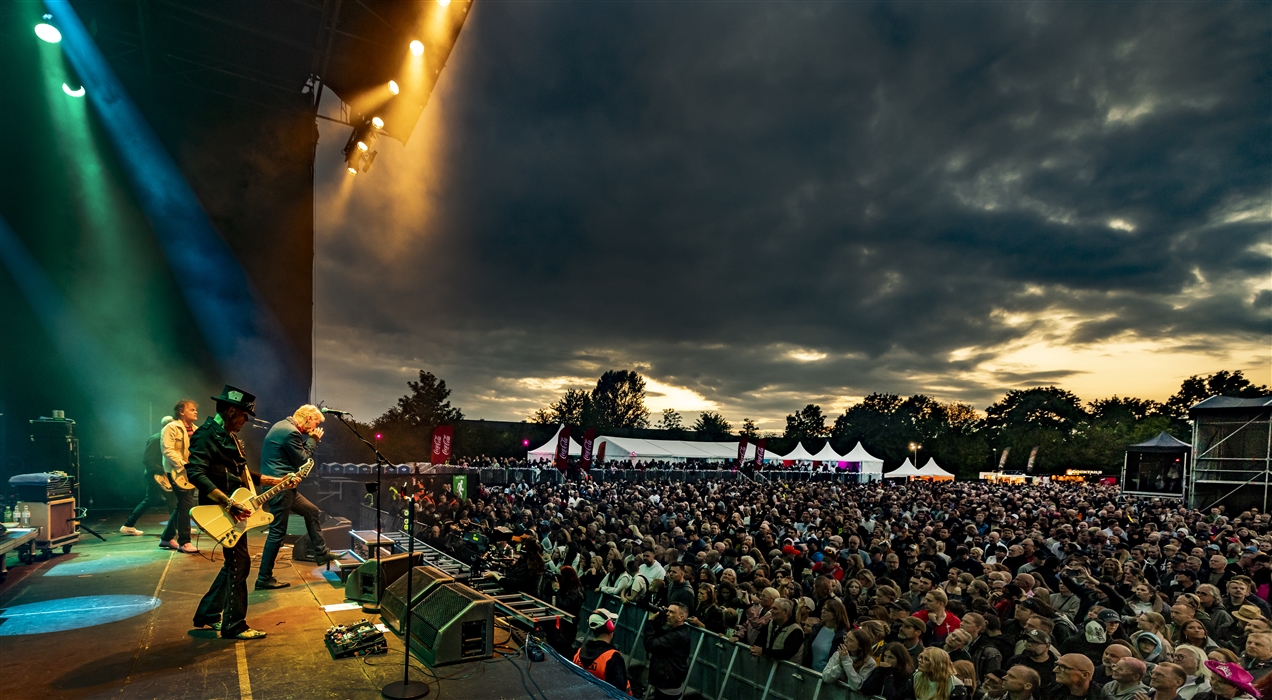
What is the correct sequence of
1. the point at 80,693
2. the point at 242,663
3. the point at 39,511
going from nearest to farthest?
the point at 80,693 < the point at 242,663 < the point at 39,511

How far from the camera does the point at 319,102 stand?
51.1ft

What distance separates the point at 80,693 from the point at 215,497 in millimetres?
1266

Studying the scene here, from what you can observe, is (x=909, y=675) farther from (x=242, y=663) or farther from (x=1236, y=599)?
(x=242, y=663)

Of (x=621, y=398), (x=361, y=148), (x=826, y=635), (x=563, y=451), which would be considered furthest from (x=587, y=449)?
(x=621, y=398)

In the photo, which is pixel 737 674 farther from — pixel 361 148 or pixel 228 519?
pixel 361 148

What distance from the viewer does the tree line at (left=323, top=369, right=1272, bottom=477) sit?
56156 millimetres

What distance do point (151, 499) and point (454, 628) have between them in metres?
13.4

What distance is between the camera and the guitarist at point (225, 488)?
4.38m

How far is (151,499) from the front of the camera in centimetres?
1353

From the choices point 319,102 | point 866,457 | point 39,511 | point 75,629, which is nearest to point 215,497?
point 75,629

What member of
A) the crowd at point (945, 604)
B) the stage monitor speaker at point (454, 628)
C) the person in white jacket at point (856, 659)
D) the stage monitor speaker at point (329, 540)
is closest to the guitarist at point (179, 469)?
the stage monitor speaker at point (329, 540)

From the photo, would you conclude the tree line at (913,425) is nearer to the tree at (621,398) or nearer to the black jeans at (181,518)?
the tree at (621,398)

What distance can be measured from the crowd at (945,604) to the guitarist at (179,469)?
428 centimetres

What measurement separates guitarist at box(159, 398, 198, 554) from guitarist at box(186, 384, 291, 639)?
3331 millimetres
